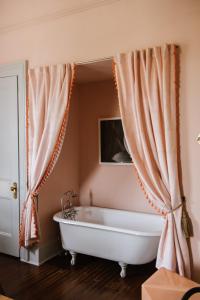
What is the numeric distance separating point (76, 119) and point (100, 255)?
6.61 feet

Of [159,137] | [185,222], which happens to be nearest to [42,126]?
[159,137]

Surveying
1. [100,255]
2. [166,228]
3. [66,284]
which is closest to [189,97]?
[166,228]

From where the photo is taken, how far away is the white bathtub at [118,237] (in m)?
3.10

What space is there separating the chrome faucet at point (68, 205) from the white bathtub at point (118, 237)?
0.38 feet

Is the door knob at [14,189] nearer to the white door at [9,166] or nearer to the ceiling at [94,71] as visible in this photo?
the white door at [9,166]

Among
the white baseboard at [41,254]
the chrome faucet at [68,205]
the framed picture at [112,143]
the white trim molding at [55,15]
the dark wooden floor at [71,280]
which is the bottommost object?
the dark wooden floor at [71,280]

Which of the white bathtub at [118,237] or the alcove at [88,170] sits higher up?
the alcove at [88,170]

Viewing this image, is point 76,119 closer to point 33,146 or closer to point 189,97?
point 33,146

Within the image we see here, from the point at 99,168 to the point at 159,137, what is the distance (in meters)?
1.77

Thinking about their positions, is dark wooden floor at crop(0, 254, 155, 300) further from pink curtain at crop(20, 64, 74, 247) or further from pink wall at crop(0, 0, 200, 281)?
pink wall at crop(0, 0, 200, 281)

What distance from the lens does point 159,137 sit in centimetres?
270

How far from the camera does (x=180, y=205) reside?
269 centimetres

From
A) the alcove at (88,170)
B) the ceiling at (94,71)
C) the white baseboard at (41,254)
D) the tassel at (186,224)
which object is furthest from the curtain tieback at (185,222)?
the white baseboard at (41,254)

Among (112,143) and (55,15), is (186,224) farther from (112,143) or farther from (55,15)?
(55,15)
